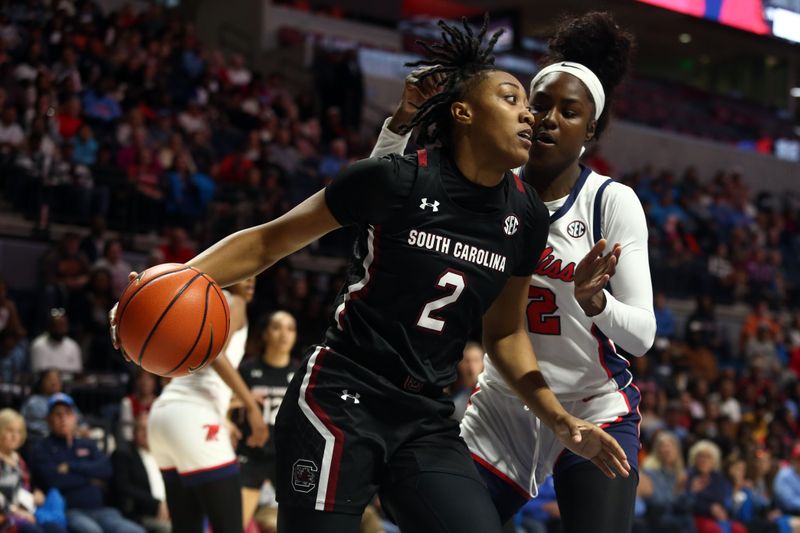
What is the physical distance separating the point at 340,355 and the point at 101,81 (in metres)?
9.88

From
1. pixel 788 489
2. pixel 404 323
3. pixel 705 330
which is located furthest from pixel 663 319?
pixel 404 323

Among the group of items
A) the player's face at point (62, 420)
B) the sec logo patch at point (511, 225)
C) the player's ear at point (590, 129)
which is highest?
the player's ear at point (590, 129)

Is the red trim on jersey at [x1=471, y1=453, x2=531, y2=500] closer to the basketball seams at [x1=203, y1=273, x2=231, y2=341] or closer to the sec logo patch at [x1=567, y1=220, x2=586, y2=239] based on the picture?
the sec logo patch at [x1=567, y1=220, x2=586, y2=239]

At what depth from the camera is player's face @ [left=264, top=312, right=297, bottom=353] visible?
6.66 m

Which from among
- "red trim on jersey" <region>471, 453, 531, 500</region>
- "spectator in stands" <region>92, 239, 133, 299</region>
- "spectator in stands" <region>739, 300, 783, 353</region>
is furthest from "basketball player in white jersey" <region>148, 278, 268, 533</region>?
"spectator in stands" <region>739, 300, 783, 353</region>

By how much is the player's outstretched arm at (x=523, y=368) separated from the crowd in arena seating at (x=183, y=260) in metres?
4.34

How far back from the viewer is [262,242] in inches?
118

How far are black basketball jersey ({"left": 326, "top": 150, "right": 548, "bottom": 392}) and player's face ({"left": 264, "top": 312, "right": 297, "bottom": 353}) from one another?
11.9ft

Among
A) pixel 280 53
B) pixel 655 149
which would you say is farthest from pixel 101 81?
pixel 655 149

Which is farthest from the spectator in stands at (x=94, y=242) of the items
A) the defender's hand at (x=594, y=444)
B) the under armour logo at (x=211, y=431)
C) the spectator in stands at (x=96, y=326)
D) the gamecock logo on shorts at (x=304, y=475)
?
Result: the defender's hand at (x=594, y=444)

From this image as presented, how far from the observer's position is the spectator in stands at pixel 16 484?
6.68m

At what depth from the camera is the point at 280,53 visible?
17.0 m

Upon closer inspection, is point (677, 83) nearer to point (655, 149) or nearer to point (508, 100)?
point (655, 149)

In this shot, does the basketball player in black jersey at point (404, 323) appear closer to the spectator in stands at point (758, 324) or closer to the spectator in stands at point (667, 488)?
the spectator in stands at point (667, 488)
